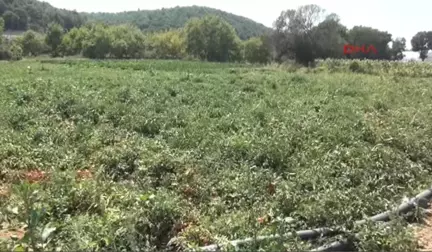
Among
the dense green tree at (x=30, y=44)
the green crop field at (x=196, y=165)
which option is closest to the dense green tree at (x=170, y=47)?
the dense green tree at (x=30, y=44)

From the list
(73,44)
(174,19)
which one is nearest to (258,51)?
(73,44)

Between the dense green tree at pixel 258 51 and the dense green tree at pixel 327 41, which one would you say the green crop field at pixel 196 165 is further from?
the dense green tree at pixel 258 51

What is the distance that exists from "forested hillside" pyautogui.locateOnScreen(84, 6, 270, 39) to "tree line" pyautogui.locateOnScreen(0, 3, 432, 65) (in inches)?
2664

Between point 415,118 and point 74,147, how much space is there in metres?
8.63

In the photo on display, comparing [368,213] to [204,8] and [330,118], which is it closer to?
[330,118]

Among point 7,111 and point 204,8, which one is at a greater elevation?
point 204,8

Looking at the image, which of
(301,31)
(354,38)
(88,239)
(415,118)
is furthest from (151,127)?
(354,38)

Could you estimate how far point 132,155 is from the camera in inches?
326

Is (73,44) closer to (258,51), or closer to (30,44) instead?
(30,44)

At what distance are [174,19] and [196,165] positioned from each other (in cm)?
16242

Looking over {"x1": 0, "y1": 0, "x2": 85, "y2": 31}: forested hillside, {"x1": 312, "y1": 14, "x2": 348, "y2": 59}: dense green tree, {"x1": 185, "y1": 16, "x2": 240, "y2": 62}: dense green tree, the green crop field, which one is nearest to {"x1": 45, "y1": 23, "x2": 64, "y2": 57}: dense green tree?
{"x1": 185, "y1": 16, "x2": 240, "y2": 62}: dense green tree

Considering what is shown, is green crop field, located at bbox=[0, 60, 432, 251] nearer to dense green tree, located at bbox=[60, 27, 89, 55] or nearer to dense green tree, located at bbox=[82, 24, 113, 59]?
dense green tree, located at bbox=[82, 24, 113, 59]

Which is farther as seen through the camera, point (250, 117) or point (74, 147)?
point (250, 117)

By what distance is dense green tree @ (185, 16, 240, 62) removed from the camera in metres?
77.9
